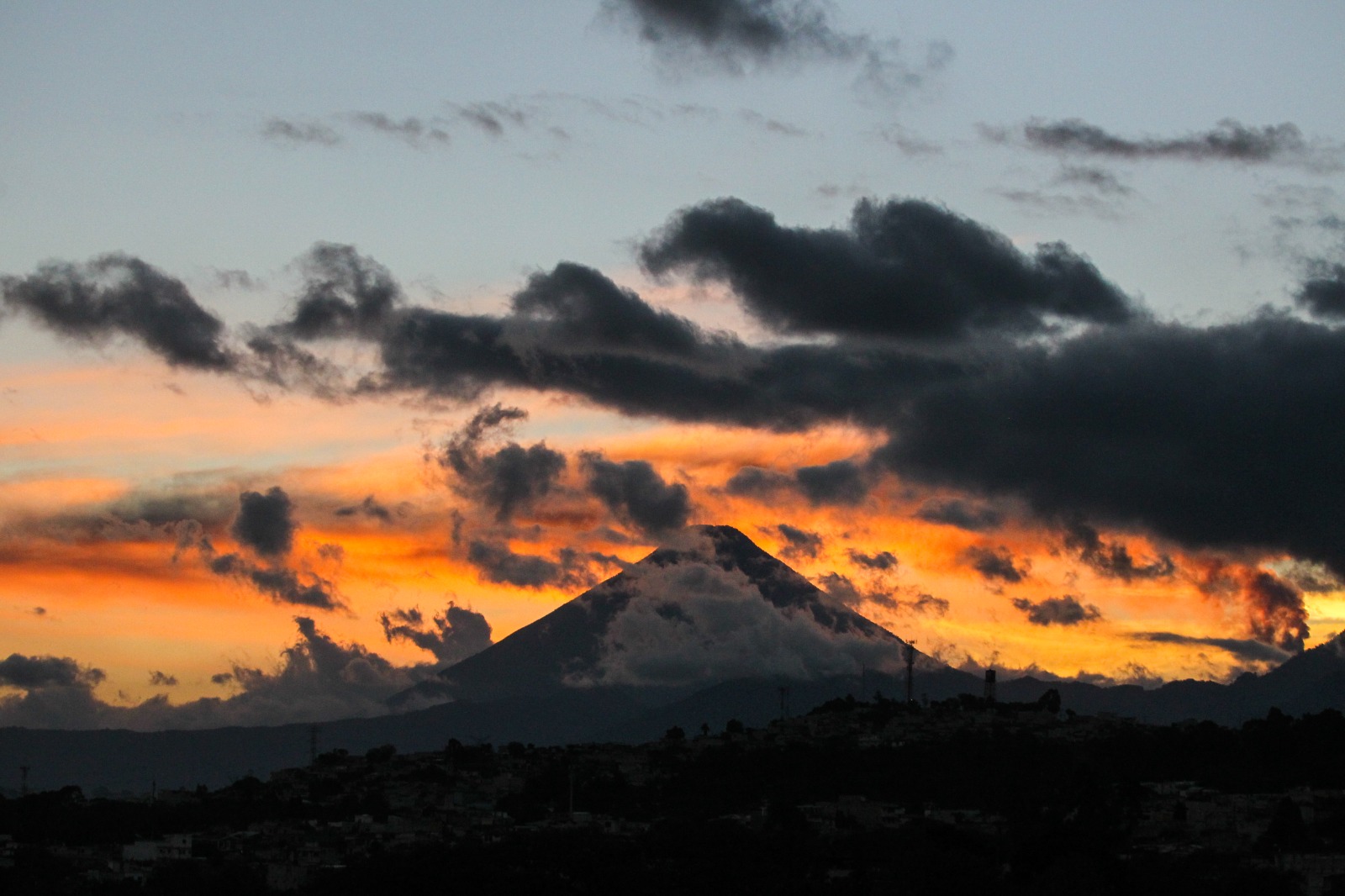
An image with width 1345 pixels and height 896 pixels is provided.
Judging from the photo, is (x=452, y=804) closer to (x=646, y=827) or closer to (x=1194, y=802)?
(x=646, y=827)

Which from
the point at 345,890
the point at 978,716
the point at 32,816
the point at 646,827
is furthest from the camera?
the point at 978,716

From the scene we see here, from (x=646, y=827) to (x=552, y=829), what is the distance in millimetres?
11217

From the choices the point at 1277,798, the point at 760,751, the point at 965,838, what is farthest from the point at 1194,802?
the point at 760,751

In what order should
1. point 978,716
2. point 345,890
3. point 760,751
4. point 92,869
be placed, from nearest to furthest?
point 345,890
point 92,869
point 760,751
point 978,716

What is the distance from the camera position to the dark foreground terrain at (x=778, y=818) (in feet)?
373

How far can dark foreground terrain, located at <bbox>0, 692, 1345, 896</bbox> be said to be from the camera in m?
114

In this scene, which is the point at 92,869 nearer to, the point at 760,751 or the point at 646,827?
the point at 646,827

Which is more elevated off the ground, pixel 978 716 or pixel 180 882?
pixel 978 716

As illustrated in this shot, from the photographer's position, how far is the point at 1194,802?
136 meters

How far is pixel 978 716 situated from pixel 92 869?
89003 mm

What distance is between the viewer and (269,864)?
131 metres

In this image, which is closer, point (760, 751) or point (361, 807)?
point (361, 807)

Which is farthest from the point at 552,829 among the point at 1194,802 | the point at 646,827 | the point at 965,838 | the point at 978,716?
the point at 978,716

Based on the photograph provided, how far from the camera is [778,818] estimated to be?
135 meters
